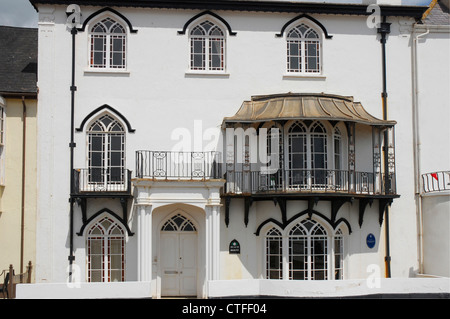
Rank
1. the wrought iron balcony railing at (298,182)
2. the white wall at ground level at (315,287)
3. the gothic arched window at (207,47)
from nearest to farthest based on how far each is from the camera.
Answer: the white wall at ground level at (315,287) → the wrought iron balcony railing at (298,182) → the gothic arched window at (207,47)

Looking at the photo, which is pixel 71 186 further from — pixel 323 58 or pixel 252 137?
pixel 323 58

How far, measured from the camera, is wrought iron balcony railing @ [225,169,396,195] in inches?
775

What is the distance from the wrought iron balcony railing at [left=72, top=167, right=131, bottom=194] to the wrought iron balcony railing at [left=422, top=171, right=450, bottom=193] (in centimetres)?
1009

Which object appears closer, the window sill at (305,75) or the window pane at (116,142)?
the window pane at (116,142)

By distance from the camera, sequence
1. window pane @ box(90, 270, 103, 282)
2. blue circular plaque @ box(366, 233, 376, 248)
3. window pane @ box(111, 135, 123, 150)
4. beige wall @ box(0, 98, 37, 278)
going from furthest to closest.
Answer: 1. blue circular plaque @ box(366, 233, 376, 248)
2. window pane @ box(111, 135, 123, 150)
3. window pane @ box(90, 270, 103, 282)
4. beige wall @ box(0, 98, 37, 278)

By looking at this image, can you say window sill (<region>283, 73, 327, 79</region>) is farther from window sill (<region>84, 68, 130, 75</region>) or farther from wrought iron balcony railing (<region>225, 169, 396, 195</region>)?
window sill (<region>84, 68, 130, 75</region>)

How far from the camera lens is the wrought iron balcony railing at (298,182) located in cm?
1969

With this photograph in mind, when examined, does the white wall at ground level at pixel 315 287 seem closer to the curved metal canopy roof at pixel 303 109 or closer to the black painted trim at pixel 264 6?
the curved metal canopy roof at pixel 303 109

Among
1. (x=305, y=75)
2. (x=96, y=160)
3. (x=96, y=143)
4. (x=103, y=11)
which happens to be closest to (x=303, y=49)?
(x=305, y=75)

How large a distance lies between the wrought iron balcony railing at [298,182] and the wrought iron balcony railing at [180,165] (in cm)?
66

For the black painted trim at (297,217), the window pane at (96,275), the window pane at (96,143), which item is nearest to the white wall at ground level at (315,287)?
the black painted trim at (297,217)

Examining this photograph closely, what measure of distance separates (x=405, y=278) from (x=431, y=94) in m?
6.51

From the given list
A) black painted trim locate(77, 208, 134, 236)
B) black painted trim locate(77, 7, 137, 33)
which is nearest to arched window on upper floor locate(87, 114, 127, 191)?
black painted trim locate(77, 208, 134, 236)
